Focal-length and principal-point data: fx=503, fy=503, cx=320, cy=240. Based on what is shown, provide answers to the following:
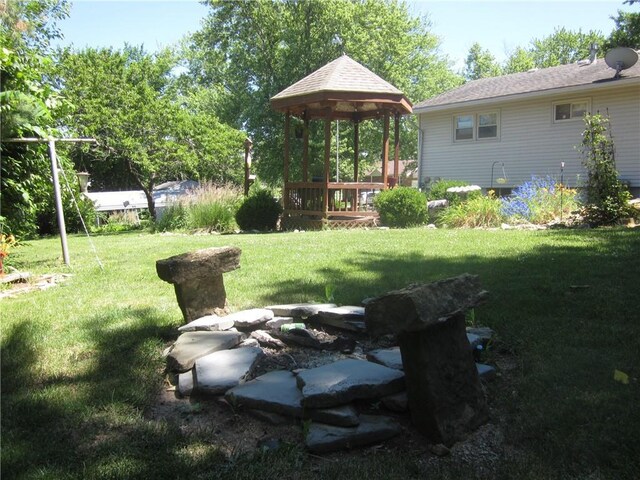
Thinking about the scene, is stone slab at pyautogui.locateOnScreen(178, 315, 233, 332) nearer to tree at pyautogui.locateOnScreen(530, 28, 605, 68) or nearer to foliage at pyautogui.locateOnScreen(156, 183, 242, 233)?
foliage at pyautogui.locateOnScreen(156, 183, 242, 233)

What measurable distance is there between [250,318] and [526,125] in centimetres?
1534

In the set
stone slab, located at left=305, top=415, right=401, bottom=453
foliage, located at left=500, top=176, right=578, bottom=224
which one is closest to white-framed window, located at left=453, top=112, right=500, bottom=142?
foliage, located at left=500, top=176, right=578, bottom=224

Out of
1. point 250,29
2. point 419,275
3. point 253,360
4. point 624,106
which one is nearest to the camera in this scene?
point 253,360

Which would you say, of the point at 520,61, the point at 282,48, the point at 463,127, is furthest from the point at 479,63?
the point at 463,127

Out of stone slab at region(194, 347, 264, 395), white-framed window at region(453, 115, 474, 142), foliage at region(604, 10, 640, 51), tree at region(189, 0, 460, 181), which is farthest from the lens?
tree at region(189, 0, 460, 181)

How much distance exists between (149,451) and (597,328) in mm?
2788

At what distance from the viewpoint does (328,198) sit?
40.2ft

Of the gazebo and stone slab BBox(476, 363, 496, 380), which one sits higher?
the gazebo

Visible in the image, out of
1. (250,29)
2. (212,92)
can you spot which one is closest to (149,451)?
(250,29)

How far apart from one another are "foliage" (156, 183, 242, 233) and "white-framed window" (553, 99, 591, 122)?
1020 centimetres

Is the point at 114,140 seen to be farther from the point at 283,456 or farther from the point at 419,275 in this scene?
the point at 283,456

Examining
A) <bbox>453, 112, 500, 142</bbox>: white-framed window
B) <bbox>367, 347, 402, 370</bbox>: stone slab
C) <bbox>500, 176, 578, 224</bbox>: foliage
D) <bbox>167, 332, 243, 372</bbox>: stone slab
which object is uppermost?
<bbox>453, 112, 500, 142</bbox>: white-framed window

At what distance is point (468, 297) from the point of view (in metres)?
2.34

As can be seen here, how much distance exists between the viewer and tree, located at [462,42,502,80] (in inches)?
1882
